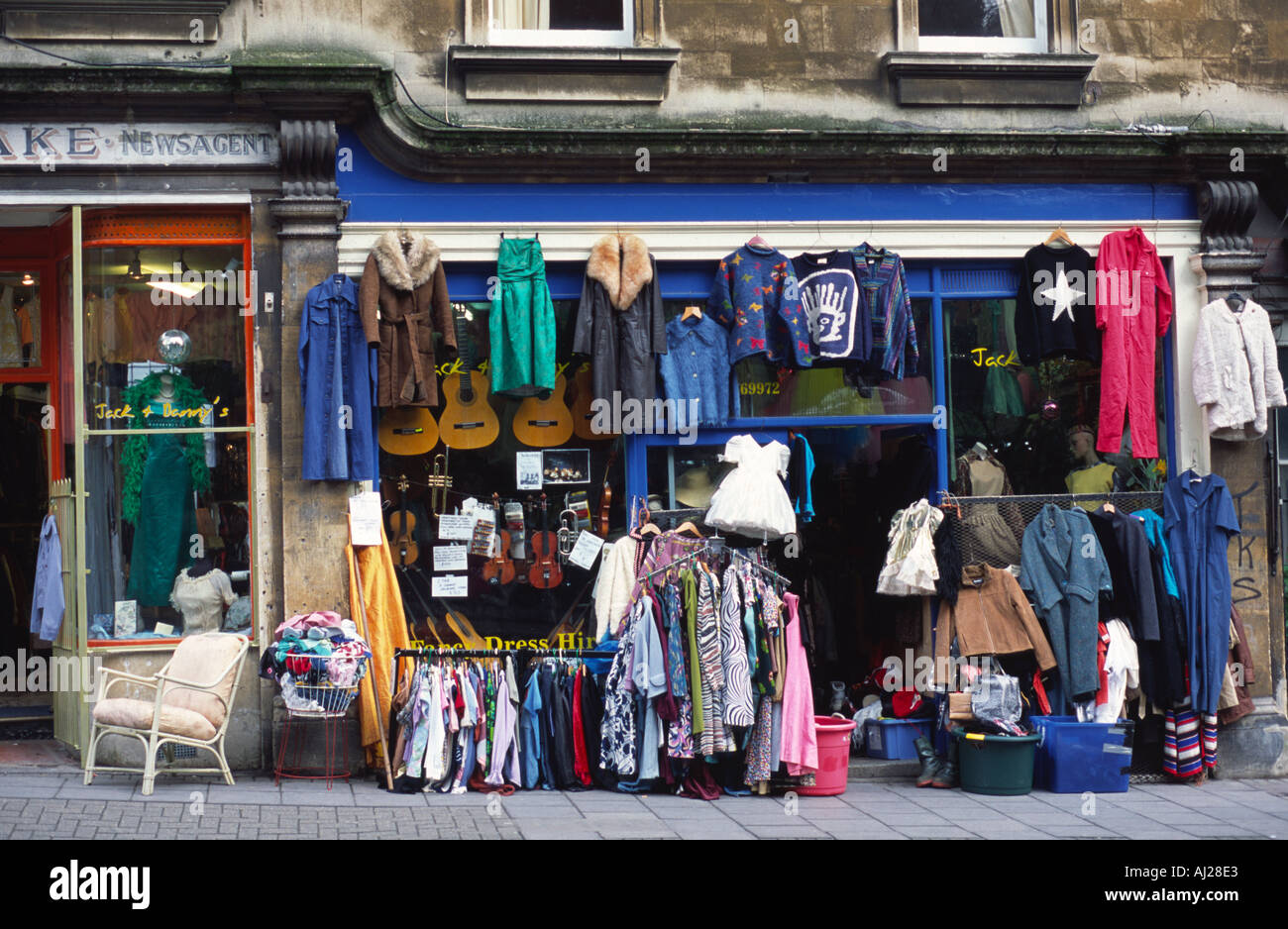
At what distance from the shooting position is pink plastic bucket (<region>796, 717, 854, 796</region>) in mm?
9555

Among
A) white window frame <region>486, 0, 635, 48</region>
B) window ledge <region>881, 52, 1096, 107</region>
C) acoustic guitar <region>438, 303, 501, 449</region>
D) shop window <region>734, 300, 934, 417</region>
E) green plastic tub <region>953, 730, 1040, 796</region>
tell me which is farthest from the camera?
window ledge <region>881, 52, 1096, 107</region>

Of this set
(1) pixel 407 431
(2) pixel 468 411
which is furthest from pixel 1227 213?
(1) pixel 407 431

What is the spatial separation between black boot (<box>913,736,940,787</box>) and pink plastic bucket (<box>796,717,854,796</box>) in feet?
2.21

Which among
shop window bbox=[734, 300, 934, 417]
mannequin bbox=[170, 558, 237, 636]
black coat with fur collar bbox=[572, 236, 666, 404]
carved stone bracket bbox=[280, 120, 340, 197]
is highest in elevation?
carved stone bracket bbox=[280, 120, 340, 197]

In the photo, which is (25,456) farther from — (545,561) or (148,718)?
(545,561)

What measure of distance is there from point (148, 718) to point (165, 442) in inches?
82.3

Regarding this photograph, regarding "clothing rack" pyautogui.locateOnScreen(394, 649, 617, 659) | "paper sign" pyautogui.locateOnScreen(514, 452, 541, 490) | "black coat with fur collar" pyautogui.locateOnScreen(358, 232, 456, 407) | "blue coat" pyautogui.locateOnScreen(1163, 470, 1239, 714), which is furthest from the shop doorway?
"blue coat" pyautogui.locateOnScreen(1163, 470, 1239, 714)

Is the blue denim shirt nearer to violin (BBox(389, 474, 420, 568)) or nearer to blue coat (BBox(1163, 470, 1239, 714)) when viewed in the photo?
violin (BBox(389, 474, 420, 568))

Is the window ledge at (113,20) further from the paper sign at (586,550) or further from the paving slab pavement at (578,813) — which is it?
the paving slab pavement at (578,813)

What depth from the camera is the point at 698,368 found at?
33.6 feet

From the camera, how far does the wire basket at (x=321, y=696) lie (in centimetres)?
891

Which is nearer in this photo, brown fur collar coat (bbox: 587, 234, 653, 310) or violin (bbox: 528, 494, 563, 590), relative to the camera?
brown fur collar coat (bbox: 587, 234, 653, 310)

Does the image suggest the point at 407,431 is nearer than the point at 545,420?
Yes

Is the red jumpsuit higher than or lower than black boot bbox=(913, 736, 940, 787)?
higher
